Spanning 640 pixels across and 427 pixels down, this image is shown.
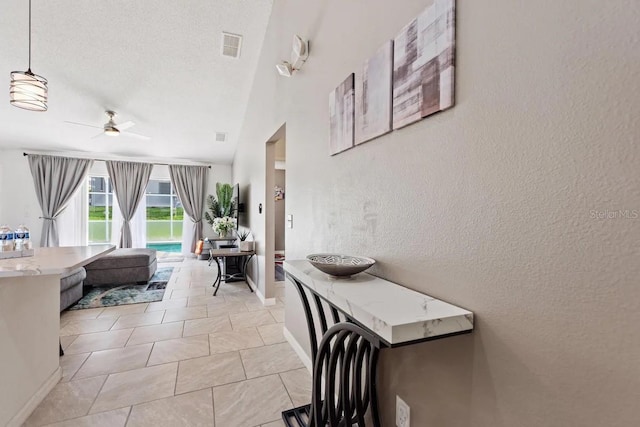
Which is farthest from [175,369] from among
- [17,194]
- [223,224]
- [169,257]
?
[17,194]

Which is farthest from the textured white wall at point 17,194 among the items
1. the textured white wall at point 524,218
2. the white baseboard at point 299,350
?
the textured white wall at point 524,218

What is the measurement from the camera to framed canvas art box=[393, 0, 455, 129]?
2.98ft

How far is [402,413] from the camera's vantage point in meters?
1.11

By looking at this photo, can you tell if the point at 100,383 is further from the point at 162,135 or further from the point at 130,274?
the point at 162,135

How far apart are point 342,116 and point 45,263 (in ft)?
5.92

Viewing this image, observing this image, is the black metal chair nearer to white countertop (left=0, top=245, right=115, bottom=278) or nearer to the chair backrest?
the chair backrest

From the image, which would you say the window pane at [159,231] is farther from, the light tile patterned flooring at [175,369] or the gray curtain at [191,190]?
the light tile patterned flooring at [175,369]

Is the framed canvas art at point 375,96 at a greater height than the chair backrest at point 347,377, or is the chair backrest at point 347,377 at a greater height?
the framed canvas art at point 375,96

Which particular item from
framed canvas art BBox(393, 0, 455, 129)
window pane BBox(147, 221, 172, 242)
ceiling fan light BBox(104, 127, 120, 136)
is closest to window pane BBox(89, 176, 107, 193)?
window pane BBox(147, 221, 172, 242)

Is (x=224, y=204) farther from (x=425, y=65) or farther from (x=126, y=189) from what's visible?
(x=425, y=65)

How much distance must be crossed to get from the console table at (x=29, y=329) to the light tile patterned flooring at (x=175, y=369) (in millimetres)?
122

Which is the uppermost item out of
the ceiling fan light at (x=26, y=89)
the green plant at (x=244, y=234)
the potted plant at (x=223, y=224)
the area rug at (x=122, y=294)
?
the ceiling fan light at (x=26, y=89)

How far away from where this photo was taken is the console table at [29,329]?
1.42 meters

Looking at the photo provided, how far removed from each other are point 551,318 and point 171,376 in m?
2.28
